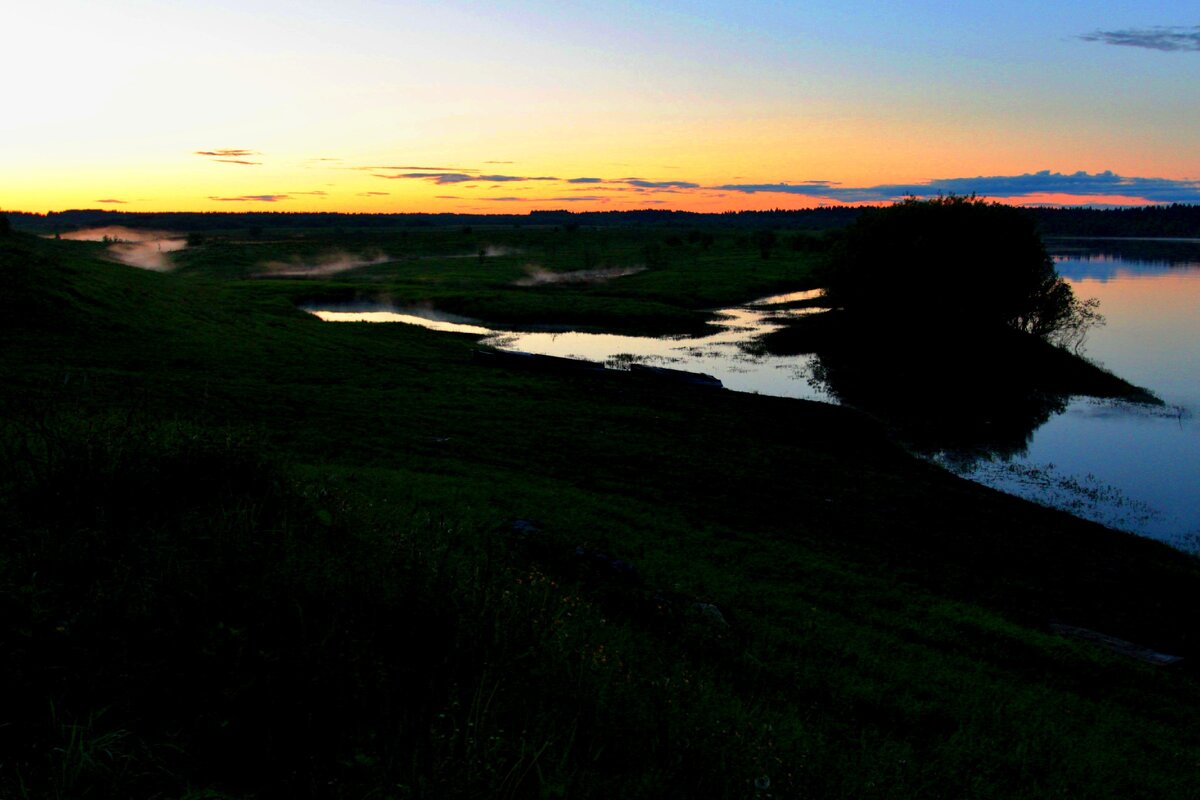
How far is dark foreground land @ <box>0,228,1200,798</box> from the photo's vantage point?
554cm

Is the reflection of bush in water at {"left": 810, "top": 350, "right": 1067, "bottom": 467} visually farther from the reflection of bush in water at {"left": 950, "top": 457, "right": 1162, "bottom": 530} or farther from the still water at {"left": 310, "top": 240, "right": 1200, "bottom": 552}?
the reflection of bush in water at {"left": 950, "top": 457, "right": 1162, "bottom": 530}

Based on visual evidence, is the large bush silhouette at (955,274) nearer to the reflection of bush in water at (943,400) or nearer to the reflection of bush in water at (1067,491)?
the reflection of bush in water at (943,400)

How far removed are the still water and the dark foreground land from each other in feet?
16.6

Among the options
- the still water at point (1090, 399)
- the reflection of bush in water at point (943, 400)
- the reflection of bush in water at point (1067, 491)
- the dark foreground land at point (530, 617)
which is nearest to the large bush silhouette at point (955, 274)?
the still water at point (1090, 399)

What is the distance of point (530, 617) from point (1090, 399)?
1945 inches

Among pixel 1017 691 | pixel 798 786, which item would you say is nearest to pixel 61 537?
pixel 798 786

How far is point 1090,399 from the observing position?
150 ft

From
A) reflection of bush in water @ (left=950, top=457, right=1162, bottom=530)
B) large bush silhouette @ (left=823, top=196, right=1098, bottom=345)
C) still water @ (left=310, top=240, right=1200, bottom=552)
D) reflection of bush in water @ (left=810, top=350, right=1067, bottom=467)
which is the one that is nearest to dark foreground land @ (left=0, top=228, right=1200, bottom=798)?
reflection of bush in water @ (left=950, top=457, right=1162, bottom=530)

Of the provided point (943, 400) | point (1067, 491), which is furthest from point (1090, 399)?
point (1067, 491)

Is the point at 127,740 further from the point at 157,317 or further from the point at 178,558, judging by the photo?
the point at 157,317

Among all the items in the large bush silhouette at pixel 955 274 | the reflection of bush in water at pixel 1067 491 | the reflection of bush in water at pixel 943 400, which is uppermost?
the large bush silhouette at pixel 955 274

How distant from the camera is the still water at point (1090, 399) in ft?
92.8

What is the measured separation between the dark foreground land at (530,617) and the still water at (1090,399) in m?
5.07

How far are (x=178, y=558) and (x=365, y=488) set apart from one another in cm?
862
